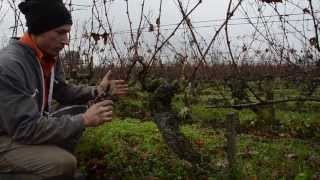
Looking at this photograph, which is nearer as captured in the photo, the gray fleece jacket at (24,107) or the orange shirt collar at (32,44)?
the gray fleece jacket at (24,107)

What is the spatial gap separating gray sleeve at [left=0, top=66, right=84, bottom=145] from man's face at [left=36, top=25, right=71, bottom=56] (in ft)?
1.06

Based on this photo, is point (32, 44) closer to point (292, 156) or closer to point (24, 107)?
point (24, 107)

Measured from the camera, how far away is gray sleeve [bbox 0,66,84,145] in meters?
3.57

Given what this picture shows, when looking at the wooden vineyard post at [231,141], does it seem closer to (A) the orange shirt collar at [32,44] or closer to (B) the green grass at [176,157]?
(B) the green grass at [176,157]

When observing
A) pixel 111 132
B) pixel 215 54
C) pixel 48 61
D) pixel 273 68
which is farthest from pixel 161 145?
pixel 273 68

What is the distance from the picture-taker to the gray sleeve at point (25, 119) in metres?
3.57

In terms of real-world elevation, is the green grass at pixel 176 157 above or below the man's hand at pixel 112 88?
below

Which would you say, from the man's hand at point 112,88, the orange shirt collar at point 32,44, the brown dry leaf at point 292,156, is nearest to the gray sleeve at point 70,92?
the man's hand at point 112,88

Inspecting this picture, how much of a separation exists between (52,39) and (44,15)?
0.16m

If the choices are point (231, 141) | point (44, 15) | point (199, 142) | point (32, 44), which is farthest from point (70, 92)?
point (199, 142)

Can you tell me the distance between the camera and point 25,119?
3566 mm

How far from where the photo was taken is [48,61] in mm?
4047

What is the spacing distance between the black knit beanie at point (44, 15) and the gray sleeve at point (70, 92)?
0.61 m

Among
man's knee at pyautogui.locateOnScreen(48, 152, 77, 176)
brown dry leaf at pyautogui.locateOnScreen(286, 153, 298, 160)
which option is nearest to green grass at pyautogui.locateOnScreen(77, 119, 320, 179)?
brown dry leaf at pyautogui.locateOnScreen(286, 153, 298, 160)
